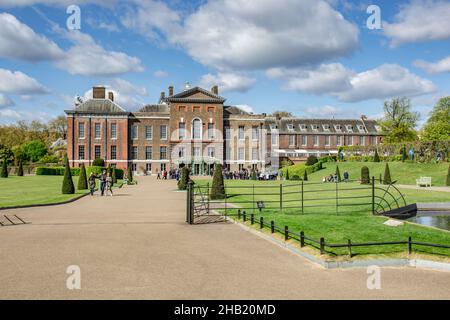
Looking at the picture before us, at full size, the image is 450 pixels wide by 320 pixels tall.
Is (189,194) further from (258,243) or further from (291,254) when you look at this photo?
(291,254)

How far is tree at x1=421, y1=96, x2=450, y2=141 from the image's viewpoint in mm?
60134

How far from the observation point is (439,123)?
201ft

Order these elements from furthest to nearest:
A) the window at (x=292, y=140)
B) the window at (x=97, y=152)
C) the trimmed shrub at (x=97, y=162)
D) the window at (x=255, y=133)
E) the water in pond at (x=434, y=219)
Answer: the window at (x=292, y=140) < the window at (x=255, y=133) < the window at (x=97, y=152) < the trimmed shrub at (x=97, y=162) < the water in pond at (x=434, y=219)

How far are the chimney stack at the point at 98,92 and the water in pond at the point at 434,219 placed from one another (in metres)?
55.4

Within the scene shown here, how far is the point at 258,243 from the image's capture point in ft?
35.7

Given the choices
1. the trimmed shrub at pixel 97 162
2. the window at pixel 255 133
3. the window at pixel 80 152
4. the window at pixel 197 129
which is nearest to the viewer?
the trimmed shrub at pixel 97 162

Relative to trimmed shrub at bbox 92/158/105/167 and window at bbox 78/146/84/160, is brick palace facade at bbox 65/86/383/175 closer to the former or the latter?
window at bbox 78/146/84/160

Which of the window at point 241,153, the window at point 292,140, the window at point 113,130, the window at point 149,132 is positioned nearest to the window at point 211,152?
the window at point 241,153

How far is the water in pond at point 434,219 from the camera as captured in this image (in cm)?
1462

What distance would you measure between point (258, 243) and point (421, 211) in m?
10.4

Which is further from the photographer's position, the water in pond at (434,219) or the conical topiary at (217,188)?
the conical topiary at (217,188)

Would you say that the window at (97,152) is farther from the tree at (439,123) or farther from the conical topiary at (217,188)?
the tree at (439,123)

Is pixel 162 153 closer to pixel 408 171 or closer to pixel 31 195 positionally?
pixel 408 171
